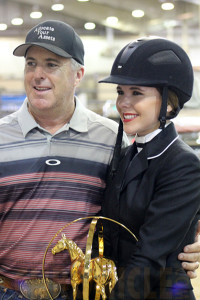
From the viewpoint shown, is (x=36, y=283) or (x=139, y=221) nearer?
(x=139, y=221)

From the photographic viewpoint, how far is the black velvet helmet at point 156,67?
1.35m

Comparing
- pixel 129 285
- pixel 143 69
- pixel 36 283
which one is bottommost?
pixel 36 283

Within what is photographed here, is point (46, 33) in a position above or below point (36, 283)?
above

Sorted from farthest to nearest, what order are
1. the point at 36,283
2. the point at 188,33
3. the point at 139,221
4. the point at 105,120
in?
the point at 188,33, the point at 105,120, the point at 36,283, the point at 139,221

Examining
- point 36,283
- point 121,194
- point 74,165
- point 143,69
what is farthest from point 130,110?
point 36,283

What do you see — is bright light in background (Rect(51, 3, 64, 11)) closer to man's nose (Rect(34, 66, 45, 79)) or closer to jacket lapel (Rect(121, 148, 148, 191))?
man's nose (Rect(34, 66, 45, 79))

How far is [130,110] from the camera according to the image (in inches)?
54.4

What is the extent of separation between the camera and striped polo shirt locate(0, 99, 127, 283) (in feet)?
5.23

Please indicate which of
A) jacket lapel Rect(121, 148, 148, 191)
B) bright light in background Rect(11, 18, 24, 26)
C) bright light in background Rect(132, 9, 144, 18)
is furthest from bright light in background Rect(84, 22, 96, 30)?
jacket lapel Rect(121, 148, 148, 191)

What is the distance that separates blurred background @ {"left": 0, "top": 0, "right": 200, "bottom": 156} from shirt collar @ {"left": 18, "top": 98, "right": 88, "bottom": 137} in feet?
8.63

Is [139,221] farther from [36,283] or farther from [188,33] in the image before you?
[188,33]

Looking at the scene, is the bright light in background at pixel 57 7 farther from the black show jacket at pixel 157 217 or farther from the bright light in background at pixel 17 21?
the black show jacket at pixel 157 217

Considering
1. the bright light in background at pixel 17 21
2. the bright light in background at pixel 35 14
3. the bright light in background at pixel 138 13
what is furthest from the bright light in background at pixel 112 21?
the bright light in background at pixel 17 21

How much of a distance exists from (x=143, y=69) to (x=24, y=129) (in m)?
0.52
